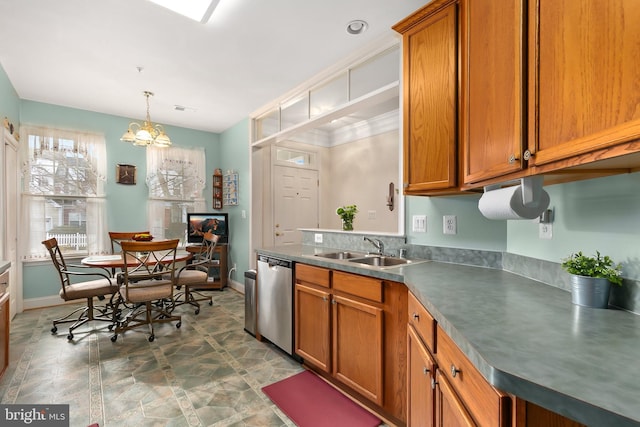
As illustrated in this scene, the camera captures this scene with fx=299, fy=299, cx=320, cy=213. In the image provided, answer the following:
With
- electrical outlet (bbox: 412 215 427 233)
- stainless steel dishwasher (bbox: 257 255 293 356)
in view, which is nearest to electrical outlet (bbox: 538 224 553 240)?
electrical outlet (bbox: 412 215 427 233)

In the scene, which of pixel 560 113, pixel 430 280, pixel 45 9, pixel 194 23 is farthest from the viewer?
pixel 194 23

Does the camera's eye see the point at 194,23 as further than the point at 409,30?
Yes

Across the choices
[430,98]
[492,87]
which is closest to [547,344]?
[492,87]

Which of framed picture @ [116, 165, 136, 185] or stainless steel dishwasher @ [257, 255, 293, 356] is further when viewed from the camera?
framed picture @ [116, 165, 136, 185]

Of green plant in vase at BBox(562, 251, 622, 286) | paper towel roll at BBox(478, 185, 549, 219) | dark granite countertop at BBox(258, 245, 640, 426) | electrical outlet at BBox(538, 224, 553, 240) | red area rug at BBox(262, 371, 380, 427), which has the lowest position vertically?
red area rug at BBox(262, 371, 380, 427)

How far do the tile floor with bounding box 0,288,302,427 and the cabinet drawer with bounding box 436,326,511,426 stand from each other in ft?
3.97

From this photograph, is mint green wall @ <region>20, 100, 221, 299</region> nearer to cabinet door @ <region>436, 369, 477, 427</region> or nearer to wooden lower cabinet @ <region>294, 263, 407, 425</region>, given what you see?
wooden lower cabinet @ <region>294, 263, 407, 425</region>

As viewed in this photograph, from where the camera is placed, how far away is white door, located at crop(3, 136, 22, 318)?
328 cm

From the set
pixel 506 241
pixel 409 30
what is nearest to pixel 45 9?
pixel 409 30

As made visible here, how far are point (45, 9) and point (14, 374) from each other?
2714mm

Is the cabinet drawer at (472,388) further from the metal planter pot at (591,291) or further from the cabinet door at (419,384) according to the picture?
the metal planter pot at (591,291)

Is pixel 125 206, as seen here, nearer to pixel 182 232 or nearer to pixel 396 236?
pixel 182 232

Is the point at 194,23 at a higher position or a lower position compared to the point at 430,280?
higher

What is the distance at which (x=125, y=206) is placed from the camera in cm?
454
